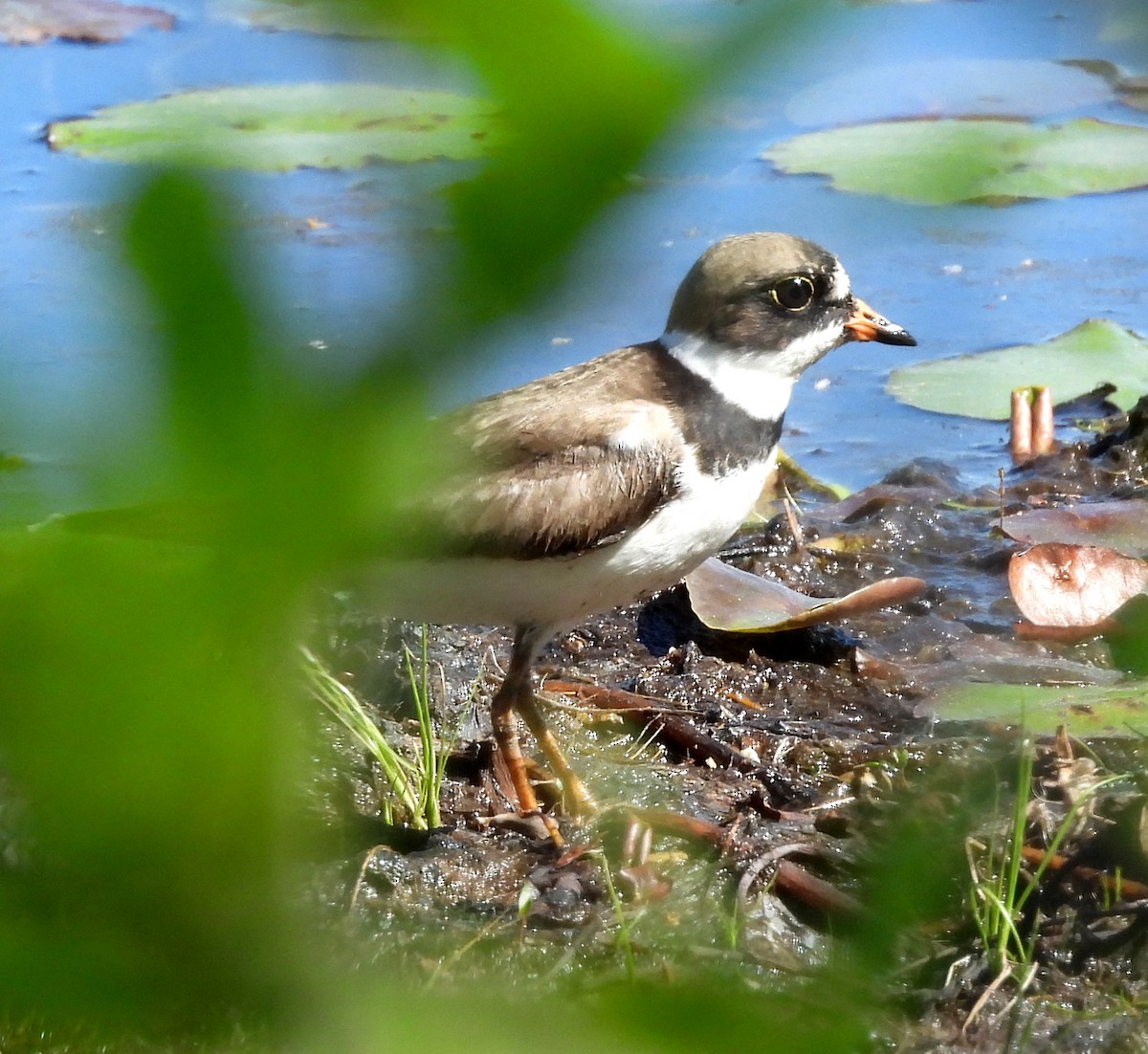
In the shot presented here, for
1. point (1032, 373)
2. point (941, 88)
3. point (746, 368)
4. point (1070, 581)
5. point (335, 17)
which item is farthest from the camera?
point (1032, 373)

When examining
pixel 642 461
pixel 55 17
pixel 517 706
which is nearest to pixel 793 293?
pixel 642 461

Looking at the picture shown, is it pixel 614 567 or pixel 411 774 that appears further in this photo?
pixel 614 567

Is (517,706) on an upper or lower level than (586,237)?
lower

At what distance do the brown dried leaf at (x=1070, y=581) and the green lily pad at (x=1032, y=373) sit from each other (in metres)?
2.60

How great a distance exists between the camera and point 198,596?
1.60 ft

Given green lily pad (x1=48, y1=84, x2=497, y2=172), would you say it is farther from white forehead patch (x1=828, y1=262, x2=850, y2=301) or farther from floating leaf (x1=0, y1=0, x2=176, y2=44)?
floating leaf (x1=0, y1=0, x2=176, y2=44)

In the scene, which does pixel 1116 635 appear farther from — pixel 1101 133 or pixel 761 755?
pixel 1101 133

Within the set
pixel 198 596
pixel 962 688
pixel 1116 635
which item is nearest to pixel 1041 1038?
pixel 962 688

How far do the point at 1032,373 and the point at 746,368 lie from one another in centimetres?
370

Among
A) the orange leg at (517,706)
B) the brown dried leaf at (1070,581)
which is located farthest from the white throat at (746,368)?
the brown dried leaf at (1070,581)

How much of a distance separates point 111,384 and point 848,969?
0.39m

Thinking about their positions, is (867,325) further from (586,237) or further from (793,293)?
(586,237)

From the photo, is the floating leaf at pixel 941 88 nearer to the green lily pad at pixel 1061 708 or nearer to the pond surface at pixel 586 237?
the pond surface at pixel 586 237

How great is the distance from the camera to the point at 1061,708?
3.73 meters
